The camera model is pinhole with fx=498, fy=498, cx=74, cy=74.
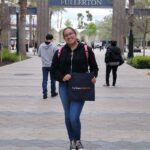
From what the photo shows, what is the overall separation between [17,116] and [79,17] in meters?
175

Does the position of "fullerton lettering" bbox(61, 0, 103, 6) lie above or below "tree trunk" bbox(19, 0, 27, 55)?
above

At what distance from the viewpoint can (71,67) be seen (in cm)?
665

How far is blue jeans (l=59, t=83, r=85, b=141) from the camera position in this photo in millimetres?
6691

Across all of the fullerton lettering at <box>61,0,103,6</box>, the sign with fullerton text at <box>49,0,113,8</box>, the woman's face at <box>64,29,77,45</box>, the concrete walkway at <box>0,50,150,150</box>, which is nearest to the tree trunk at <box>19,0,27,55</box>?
the sign with fullerton text at <box>49,0,113,8</box>

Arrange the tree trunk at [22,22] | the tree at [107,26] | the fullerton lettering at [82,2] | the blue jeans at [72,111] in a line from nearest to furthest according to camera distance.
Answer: the blue jeans at [72,111] → the tree trunk at [22,22] → the fullerton lettering at [82,2] → the tree at [107,26]

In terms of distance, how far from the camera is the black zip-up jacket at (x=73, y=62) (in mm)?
6617

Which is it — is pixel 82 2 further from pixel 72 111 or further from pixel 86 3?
pixel 72 111

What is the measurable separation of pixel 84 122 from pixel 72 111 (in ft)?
9.28

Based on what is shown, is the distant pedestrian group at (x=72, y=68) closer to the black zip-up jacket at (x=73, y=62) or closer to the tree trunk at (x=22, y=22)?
the black zip-up jacket at (x=73, y=62)

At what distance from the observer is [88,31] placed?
140m

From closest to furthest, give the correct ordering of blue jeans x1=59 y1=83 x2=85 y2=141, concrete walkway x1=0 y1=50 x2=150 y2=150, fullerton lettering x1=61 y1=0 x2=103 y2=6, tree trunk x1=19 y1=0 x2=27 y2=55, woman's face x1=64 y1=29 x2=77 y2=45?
1. woman's face x1=64 y1=29 x2=77 y2=45
2. blue jeans x1=59 y1=83 x2=85 y2=141
3. concrete walkway x1=0 y1=50 x2=150 y2=150
4. tree trunk x1=19 y1=0 x2=27 y2=55
5. fullerton lettering x1=61 y1=0 x2=103 y2=6

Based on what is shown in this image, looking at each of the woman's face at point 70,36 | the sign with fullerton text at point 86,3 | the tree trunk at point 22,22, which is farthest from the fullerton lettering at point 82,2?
the woman's face at point 70,36

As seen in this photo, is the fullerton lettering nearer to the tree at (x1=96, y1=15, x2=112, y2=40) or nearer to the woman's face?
the woman's face

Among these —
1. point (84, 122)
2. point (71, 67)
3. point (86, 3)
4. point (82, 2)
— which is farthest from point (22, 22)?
point (71, 67)
